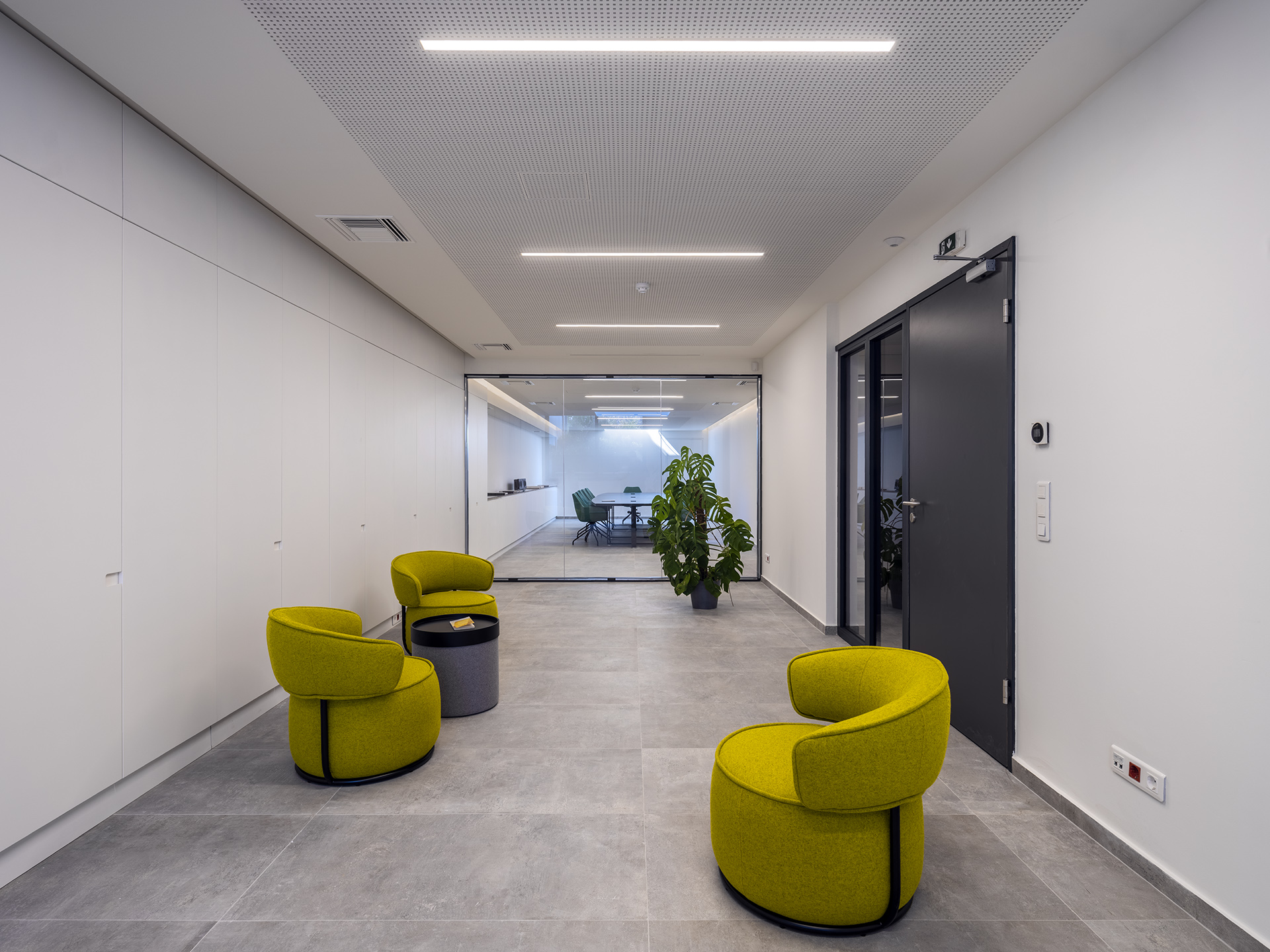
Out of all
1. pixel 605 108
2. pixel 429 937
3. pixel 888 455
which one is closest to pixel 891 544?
pixel 888 455

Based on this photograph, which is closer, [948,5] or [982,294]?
[948,5]

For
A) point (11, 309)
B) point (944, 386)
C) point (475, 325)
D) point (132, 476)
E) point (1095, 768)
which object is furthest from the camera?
point (475, 325)

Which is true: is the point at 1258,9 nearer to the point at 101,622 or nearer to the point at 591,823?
the point at 591,823

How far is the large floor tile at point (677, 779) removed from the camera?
2.85 meters

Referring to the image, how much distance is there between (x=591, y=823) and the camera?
8.88ft

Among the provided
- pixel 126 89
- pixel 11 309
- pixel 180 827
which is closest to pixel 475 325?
pixel 126 89

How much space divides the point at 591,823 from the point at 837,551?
12.2 feet

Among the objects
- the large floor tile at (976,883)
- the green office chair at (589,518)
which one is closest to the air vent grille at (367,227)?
the large floor tile at (976,883)

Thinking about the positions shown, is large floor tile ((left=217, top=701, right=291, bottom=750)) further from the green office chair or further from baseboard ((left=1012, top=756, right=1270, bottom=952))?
the green office chair

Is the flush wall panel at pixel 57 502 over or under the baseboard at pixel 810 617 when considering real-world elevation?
over

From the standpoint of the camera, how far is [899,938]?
202cm

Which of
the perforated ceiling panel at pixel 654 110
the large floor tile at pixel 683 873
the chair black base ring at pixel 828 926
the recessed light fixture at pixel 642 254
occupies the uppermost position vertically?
Answer: the perforated ceiling panel at pixel 654 110

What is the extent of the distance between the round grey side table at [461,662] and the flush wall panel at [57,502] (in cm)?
151

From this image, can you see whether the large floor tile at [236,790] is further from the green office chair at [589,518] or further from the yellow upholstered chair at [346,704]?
the green office chair at [589,518]
